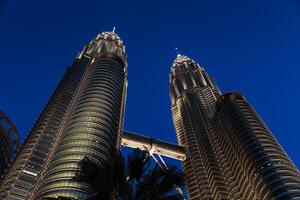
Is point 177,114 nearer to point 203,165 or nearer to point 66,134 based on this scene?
point 203,165

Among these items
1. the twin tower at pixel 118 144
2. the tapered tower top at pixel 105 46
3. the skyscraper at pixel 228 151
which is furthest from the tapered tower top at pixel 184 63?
the twin tower at pixel 118 144

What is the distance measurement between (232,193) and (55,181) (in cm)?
4167

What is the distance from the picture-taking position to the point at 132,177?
52.4ft

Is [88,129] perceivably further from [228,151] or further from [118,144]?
[228,151]

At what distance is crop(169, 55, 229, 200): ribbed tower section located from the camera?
107 meters

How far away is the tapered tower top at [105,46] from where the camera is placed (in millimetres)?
151750

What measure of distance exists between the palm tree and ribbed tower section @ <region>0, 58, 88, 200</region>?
72.2 meters

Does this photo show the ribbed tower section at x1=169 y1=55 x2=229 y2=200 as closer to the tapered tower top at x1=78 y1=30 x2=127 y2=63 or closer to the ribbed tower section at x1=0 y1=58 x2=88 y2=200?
the tapered tower top at x1=78 y1=30 x2=127 y2=63

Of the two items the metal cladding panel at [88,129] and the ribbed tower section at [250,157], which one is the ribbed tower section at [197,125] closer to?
the ribbed tower section at [250,157]

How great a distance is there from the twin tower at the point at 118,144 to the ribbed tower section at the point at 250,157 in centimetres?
16

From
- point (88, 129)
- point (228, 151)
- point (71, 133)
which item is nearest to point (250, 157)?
point (228, 151)

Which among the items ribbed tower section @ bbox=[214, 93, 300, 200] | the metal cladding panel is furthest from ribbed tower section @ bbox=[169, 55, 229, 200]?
the metal cladding panel

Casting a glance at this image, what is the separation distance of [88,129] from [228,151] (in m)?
34.5

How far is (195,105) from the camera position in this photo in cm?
14125
